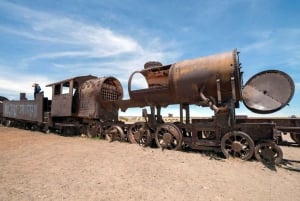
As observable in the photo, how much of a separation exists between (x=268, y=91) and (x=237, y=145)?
8.32ft

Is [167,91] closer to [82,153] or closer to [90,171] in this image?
[82,153]

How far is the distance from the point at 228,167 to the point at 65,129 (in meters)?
10.7

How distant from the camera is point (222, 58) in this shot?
323 inches

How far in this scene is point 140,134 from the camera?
33.8 ft

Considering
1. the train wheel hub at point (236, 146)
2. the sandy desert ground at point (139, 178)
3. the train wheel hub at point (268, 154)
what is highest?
the train wheel hub at point (236, 146)

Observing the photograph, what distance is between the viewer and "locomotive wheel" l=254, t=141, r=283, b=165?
716cm

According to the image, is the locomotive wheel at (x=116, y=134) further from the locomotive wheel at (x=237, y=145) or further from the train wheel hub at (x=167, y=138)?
the locomotive wheel at (x=237, y=145)

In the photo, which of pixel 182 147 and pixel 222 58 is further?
pixel 182 147

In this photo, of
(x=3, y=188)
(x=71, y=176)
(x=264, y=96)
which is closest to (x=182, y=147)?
(x=264, y=96)

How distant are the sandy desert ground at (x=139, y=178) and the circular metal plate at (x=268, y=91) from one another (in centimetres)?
228

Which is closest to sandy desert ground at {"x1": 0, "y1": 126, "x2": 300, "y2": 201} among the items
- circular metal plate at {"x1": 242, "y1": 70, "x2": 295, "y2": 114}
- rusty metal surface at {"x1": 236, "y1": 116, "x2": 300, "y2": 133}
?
rusty metal surface at {"x1": 236, "y1": 116, "x2": 300, "y2": 133}

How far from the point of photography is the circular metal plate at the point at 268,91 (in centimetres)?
826

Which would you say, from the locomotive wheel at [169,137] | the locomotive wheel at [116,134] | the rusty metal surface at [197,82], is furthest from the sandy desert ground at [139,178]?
the locomotive wheel at [116,134]

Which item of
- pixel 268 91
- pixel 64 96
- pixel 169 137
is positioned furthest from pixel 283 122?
pixel 64 96
